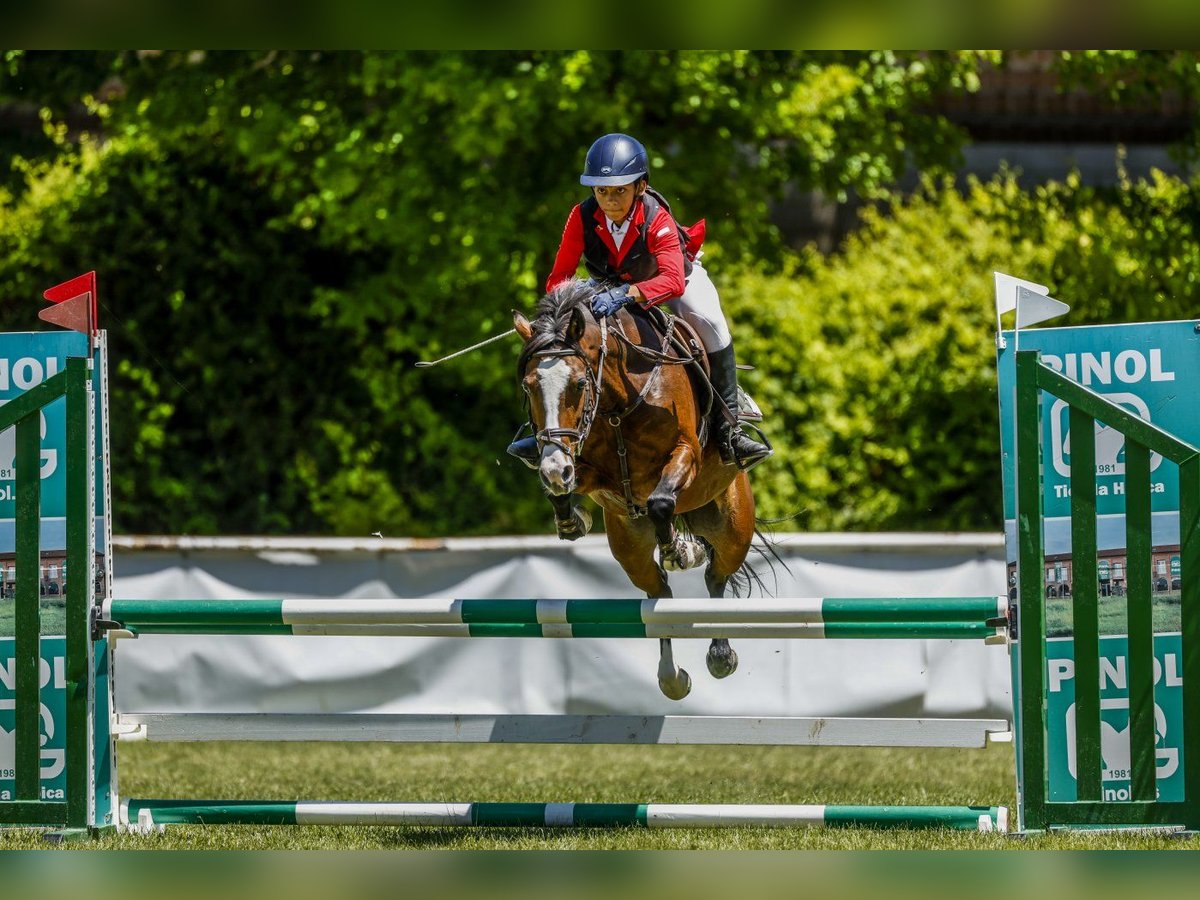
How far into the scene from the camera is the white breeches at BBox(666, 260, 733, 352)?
19.9ft

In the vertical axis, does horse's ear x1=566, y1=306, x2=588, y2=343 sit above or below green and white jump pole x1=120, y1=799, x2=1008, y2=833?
above

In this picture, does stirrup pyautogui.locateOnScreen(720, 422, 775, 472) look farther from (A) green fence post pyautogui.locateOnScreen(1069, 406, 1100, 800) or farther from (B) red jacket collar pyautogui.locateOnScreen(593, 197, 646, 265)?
(A) green fence post pyautogui.locateOnScreen(1069, 406, 1100, 800)

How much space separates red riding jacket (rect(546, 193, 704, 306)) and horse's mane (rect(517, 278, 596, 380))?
0.15m

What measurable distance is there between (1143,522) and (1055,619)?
39cm

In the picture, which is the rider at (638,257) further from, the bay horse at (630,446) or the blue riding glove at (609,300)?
the bay horse at (630,446)

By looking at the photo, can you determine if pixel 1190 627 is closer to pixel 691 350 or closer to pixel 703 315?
pixel 691 350

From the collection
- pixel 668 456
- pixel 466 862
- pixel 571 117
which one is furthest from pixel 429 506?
pixel 466 862

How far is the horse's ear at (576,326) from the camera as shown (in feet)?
17.4

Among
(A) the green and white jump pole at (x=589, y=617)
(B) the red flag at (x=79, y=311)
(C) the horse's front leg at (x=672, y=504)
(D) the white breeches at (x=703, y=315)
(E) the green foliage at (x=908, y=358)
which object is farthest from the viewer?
(E) the green foliage at (x=908, y=358)

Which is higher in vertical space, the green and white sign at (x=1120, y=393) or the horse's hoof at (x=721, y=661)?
the green and white sign at (x=1120, y=393)

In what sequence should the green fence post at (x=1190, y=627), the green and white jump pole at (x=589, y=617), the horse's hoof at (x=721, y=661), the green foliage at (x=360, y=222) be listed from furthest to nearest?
the green foliage at (x=360, y=222)
the horse's hoof at (x=721, y=661)
the green and white jump pole at (x=589, y=617)
the green fence post at (x=1190, y=627)

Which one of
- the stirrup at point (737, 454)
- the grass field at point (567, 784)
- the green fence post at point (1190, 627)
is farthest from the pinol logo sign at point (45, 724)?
the green fence post at point (1190, 627)

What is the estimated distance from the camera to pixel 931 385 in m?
12.2

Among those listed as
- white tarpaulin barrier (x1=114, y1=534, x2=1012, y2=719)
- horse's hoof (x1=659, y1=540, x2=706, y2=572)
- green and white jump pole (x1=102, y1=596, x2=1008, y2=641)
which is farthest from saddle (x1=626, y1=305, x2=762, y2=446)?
white tarpaulin barrier (x1=114, y1=534, x2=1012, y2=719)
